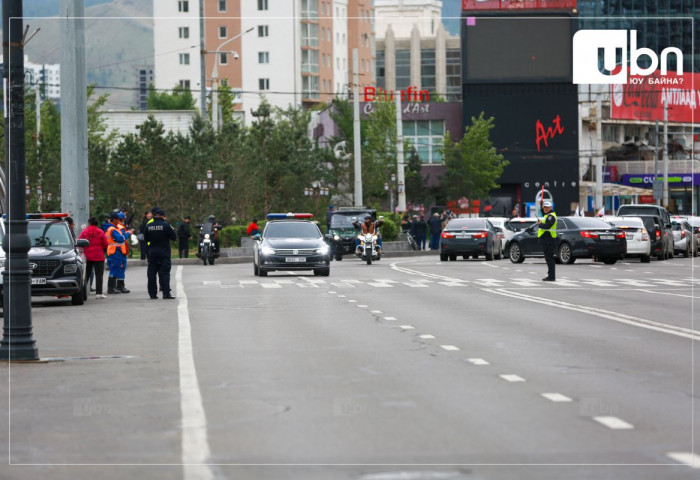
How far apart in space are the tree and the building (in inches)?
2054

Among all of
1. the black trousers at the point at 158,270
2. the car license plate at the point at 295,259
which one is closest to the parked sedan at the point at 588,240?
the car license plate at the point at 295,259

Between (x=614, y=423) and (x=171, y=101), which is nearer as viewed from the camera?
(x=614, y=423)

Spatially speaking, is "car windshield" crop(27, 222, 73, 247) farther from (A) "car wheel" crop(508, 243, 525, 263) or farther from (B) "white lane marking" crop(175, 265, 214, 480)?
(A) "car wheel" crop(508, 243, 525, 263)

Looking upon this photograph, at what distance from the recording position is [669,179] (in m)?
117

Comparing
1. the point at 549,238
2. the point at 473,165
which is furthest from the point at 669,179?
the point at 549,238

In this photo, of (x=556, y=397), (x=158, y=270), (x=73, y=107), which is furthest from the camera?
(x=73, y=107)

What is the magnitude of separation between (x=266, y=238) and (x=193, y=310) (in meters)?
14.2

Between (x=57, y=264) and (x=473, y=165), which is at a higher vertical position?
(x=473, y=165)

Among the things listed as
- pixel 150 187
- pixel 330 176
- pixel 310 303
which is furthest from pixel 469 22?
pixel 310 303

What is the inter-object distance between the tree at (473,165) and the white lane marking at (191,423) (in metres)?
76.0

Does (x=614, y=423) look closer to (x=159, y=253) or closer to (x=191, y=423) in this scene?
(x=191, y=423)

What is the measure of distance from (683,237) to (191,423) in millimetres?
47746

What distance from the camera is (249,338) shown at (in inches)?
695

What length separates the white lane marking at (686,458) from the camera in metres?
8.55
